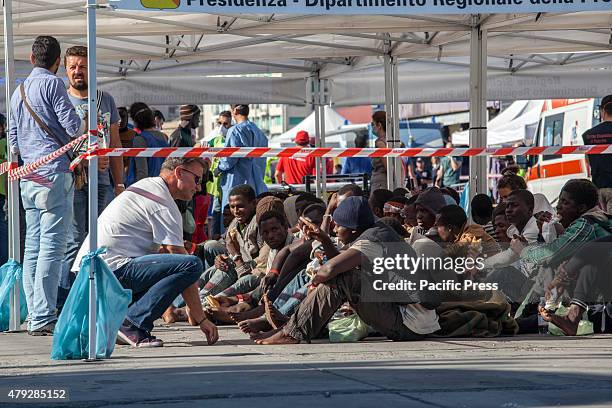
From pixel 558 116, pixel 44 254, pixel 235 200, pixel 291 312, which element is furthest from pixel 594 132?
pixel 558 116

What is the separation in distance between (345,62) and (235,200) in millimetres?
6263

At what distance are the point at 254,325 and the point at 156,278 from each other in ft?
3.01

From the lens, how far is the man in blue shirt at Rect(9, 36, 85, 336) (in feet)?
26.9

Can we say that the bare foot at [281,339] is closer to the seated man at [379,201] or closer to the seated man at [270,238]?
the seated man at [270,238]

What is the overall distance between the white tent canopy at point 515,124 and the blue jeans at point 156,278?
83.0 ft

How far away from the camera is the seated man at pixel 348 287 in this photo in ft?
24.7

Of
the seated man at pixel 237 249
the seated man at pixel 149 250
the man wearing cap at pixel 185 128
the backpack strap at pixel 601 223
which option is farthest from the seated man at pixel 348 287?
the man wearing cap at pixel 185 128

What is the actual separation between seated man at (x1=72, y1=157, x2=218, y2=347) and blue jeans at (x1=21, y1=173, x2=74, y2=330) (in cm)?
62

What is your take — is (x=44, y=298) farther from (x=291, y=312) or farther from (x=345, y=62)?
(x=345, y=62)

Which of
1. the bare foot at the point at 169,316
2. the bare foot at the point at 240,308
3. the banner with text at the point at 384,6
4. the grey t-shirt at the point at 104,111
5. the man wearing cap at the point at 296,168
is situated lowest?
Answer: the bare foot at the point at 169,316

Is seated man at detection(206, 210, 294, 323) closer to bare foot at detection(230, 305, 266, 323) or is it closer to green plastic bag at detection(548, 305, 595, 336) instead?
bare foot at detection(230, 305, 266, 323)

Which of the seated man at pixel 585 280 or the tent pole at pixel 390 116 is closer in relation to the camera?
the seated man at pixel 585 280

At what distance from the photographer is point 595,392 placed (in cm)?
535

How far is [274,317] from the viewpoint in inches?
320
